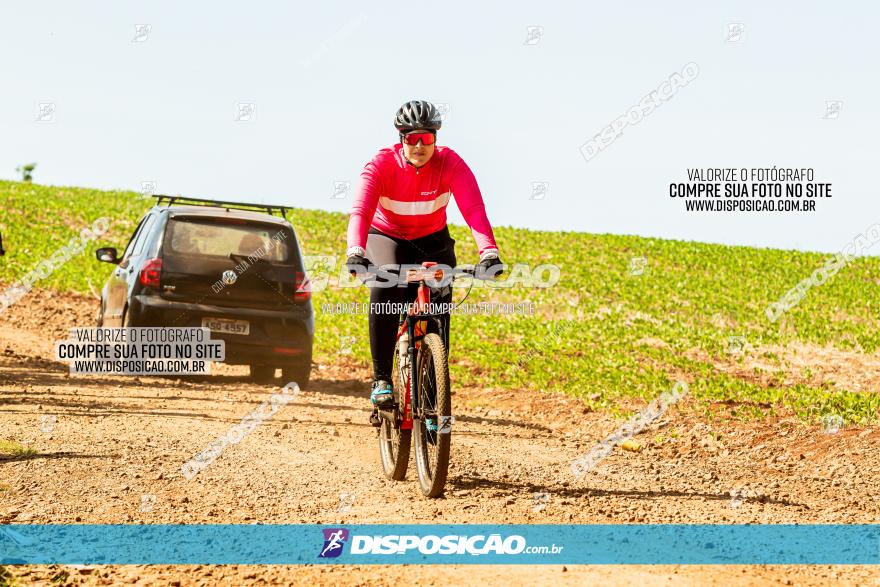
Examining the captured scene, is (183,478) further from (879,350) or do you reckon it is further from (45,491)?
(879,350)

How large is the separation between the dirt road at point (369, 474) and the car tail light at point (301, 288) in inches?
47.7

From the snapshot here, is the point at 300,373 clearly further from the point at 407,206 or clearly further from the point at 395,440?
the point at 407,206

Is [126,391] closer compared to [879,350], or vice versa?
[126,391]

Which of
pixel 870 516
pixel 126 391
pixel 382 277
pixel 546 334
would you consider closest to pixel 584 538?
pixel 382 277

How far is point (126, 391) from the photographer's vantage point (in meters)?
11.3

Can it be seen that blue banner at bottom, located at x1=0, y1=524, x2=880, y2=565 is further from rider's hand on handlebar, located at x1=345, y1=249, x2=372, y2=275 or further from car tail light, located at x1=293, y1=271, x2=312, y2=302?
car tail light, located at x1=293, y1=271, x2=312, y2=302

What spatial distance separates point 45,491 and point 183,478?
90cm

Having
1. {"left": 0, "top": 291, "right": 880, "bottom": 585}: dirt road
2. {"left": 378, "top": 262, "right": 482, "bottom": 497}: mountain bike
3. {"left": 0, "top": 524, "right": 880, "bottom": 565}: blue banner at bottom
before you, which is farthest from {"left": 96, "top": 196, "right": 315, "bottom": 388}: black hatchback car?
{"left": 0, "top": 524, "right": 880, "bottom": 565}: blue banner at bottom

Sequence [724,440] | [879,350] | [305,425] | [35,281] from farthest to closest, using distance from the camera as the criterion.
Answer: [35,281] → [879,350] → [724,440] → [305,425]

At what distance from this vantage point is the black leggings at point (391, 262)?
6.71 metres

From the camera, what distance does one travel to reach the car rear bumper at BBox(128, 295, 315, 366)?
1164cm

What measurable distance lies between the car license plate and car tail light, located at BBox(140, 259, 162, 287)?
714mm

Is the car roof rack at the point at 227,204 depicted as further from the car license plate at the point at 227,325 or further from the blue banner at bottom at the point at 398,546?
the blue banner at bottom at the point at 398,546

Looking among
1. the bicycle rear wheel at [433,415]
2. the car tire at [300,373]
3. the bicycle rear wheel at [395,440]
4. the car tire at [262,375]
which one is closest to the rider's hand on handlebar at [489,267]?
the bicycle rear wheel at [433,415]
